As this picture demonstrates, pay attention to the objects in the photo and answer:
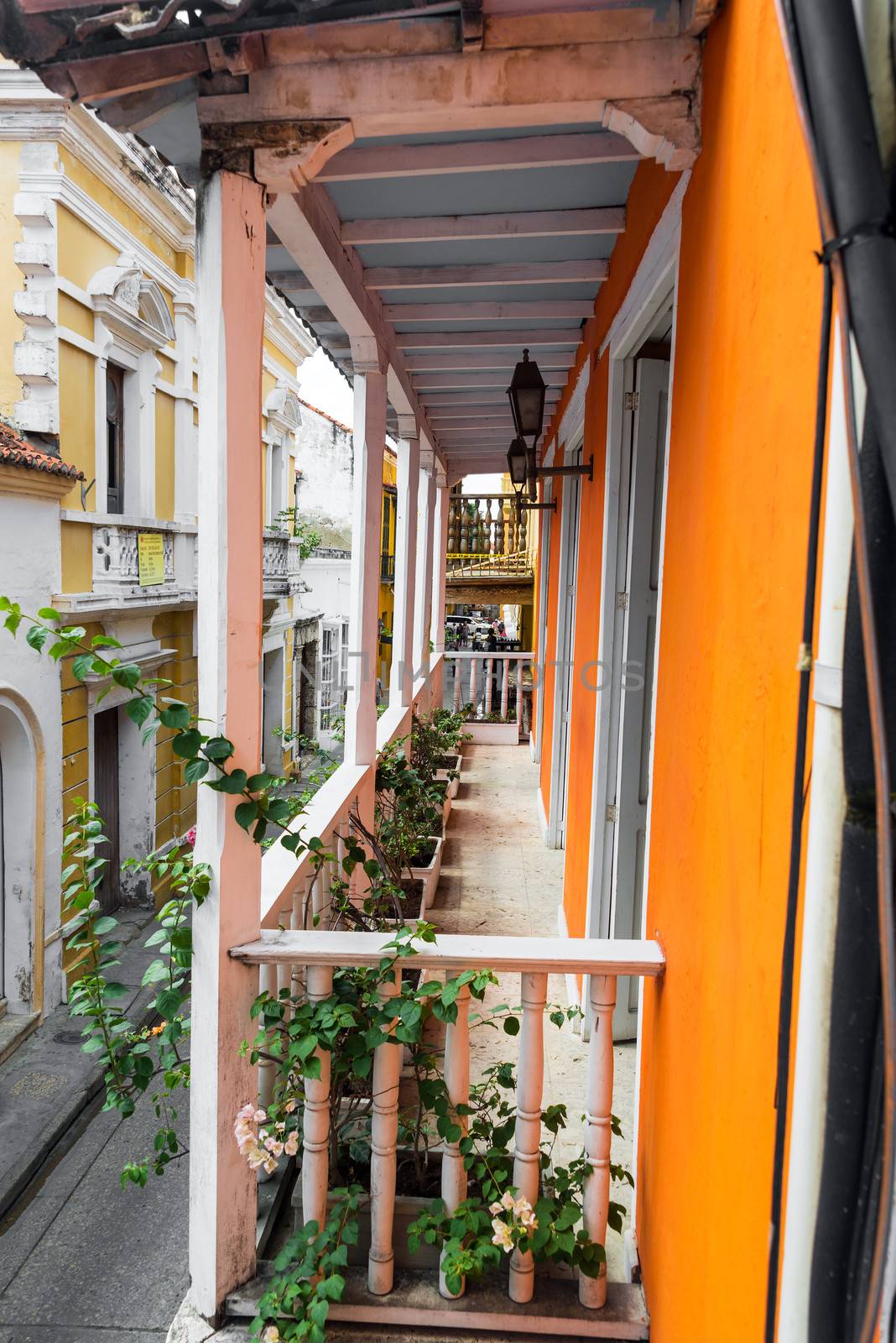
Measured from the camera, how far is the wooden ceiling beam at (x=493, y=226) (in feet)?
9.53

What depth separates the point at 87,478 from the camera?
8.16 metres

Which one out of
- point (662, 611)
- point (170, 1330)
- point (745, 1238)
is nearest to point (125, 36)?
point (662, 611)

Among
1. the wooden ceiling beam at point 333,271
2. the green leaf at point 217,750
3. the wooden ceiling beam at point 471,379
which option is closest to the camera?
the green leaf at point 217,750

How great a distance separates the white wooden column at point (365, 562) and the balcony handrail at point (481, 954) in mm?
2067

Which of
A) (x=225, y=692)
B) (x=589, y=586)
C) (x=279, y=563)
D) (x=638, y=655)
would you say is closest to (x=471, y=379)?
(x=589, y=586)

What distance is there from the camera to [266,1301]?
1.91m

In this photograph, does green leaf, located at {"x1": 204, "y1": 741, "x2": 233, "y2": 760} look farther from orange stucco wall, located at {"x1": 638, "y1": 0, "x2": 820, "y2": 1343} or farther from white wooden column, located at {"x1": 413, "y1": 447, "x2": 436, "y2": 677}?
white wooden column, located at {"x1": 413, "y1": 447, "x2": 436, "y2": 677}

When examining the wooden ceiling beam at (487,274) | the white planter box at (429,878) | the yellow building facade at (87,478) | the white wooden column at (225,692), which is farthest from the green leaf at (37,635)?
the yellow building facade at (87,478)

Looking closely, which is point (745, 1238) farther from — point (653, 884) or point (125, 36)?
point (125, 36)

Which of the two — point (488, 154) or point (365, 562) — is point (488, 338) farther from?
point (488, 154)

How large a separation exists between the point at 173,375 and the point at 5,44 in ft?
30.3

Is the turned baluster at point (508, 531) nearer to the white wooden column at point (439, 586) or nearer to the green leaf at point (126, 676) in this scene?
the white wooden column at point (439, 586)

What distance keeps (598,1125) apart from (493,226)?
2751mm

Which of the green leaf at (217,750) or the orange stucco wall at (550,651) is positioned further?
the orange stucco wall at (550,651)
